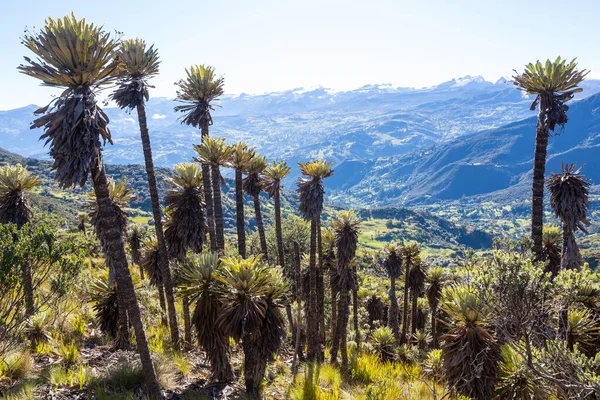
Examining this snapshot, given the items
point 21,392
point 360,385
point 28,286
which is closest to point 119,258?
point 28,286

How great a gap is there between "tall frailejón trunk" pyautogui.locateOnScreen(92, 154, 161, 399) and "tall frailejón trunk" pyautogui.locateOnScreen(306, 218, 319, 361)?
12585 millimetres

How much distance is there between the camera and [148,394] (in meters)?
10.5

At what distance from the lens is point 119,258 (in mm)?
10023

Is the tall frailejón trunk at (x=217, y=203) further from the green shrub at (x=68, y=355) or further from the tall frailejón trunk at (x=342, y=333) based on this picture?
the tall frailejón trunk at (x=342, y=333)

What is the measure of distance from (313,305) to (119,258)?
16295 mm

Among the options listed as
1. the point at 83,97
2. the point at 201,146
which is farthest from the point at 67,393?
the point at 201,146

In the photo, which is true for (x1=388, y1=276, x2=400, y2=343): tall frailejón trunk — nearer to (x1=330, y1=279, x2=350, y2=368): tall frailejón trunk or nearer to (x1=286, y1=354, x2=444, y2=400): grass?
(x1=330, y1=279, x2=350, y2=368): tall frailejón trunk

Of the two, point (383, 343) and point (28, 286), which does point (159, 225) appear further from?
point (383, 343)

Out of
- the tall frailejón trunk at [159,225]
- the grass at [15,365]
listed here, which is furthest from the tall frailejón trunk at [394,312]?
the grass at [15,365]

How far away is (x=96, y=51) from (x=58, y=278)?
659cm

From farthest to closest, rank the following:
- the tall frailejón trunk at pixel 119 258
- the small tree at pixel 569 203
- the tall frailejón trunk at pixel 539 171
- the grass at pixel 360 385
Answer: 1. the small tree at pixel 569 203
2. the tall frailejón trunk at pixel 539 171
3. the grass at pixel 360 385
4. the tall frailejón trunk at pixel 119 258

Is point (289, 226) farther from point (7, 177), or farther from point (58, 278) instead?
point (58, 278)

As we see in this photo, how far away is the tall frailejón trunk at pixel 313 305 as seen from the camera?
2255 centimetres

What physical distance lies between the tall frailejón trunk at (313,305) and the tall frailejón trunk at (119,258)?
41.3 feet
